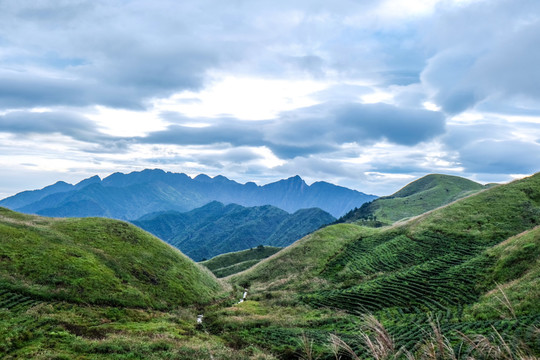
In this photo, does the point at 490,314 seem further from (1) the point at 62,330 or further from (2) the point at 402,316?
(1) the point at 62,330

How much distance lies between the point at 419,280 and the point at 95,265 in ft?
180

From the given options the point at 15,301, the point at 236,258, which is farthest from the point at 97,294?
the point at 236,258

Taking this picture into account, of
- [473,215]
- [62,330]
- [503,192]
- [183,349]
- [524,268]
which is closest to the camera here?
[183,349]

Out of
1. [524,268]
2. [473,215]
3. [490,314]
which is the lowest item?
[490,314]

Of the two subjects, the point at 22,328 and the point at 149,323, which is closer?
the point at 22,328

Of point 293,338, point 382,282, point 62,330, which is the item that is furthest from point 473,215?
point 62,330

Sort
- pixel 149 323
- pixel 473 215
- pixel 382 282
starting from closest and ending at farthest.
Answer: pixel 149 323, pixel 382 282, pixel 473 215

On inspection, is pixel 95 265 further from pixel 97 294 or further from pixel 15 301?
pixel 15 301

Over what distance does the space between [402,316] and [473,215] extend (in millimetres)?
55483

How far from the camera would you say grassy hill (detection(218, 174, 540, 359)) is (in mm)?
29844

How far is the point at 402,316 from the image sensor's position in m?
Answer: 39.9

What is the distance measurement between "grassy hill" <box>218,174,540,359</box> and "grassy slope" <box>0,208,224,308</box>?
560 inches

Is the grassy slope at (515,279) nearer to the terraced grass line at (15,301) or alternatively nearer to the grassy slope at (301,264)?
the grassy slope at (301,264)

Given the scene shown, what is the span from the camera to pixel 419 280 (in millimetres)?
51938
